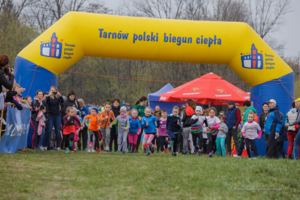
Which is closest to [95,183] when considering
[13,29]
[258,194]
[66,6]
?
[258,194]

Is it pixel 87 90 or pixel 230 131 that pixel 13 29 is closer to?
pixel 87 90

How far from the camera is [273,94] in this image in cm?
1315

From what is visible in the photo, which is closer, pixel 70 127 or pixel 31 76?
pixel 70 127

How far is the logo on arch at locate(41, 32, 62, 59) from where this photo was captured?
41.2 ft

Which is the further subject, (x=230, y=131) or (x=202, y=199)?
(x=230, y=131)

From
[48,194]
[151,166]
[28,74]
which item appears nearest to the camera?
[48,194]

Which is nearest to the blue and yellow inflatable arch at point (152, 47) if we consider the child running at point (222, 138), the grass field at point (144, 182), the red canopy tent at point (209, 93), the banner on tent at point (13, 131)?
the child running at point (222, 138)

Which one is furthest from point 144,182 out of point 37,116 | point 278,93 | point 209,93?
point 209,93

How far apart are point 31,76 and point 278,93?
8.68 metres

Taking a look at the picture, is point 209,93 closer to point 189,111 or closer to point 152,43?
point 152,43

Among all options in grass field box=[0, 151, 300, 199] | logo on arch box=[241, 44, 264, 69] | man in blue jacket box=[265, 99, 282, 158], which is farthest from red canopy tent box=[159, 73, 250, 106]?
grass field box=[0, 151, 300, 199]

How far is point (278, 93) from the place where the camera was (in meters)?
13.1

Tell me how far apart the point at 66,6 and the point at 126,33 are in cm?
2261

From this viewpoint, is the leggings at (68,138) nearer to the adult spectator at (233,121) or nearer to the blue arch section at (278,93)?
the adult spectator at (233,121)
